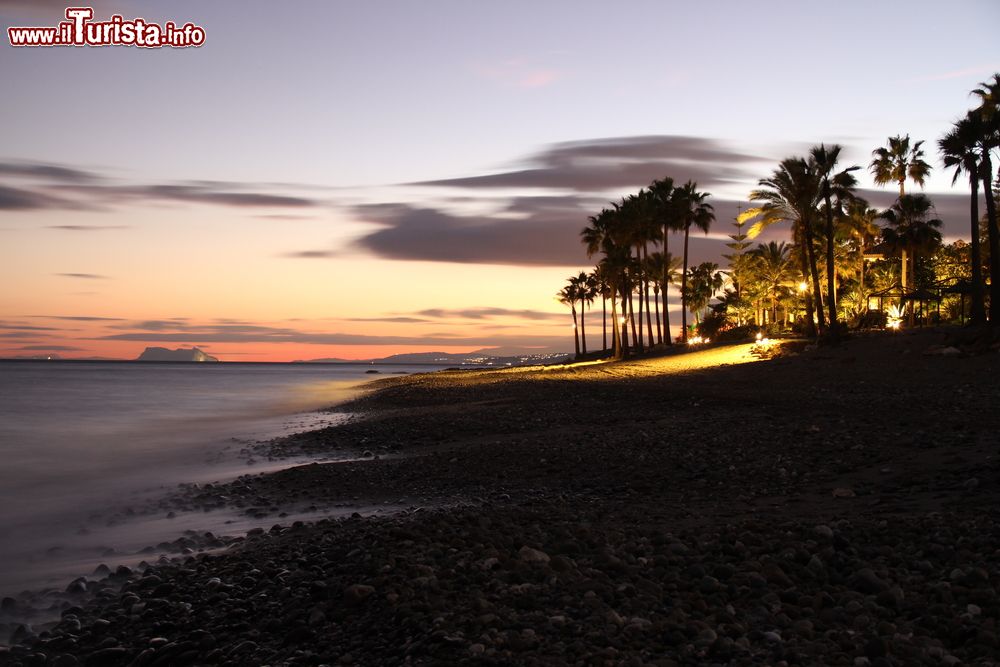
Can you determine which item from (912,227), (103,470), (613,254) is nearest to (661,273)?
(613,254)

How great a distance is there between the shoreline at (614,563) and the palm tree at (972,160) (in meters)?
23.3

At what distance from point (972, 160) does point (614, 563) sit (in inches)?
1435

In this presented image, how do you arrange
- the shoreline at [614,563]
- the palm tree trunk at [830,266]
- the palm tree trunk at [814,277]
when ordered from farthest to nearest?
1. the palm tree trunk at [814,277]
2. the palm tree trunk at [830,266]
3. the shoreline at [614,563]

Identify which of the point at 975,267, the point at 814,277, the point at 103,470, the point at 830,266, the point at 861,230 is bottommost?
the point at 103,470

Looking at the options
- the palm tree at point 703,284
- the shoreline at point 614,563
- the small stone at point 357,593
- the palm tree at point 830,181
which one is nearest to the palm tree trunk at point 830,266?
the palm tree at point 830,181

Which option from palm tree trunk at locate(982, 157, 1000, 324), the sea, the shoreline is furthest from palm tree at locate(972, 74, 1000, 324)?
the sea

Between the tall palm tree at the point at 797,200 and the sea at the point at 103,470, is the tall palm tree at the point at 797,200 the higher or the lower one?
the higher one

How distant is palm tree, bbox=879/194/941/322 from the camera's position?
49.2 metres

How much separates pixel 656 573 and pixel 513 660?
6.77 ft

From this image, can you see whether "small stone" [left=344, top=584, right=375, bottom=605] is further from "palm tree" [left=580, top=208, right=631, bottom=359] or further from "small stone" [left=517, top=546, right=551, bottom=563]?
"palm tree" [left=580, top=208, right=631, bottom=359]

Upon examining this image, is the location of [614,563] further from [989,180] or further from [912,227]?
[912,227]

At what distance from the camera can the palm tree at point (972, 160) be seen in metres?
33.8

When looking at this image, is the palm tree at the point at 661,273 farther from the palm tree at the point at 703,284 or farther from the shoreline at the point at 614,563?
the shoreline at the point at 614,563

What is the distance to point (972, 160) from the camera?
34.4 metres
